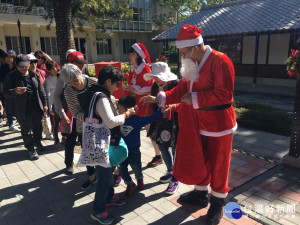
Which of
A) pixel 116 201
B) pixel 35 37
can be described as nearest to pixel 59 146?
pixel 116 201

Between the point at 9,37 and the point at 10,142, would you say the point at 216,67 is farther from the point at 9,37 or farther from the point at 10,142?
the point at 9,37

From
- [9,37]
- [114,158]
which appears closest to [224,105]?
[114,158]

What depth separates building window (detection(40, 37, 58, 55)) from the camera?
2604 centimetres

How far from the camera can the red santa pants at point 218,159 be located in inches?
103

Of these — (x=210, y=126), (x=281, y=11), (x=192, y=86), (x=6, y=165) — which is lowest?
(x=6, y=165)

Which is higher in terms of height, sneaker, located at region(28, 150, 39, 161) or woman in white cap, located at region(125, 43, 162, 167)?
woman in white cap, located at region(125, 43, 162, 167)

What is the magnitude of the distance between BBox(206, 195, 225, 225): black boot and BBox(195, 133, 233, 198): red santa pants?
6cm

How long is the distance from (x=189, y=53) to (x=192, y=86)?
1.15ft

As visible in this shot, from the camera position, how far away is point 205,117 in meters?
2.61

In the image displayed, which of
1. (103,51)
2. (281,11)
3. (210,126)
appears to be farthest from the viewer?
(103,51)

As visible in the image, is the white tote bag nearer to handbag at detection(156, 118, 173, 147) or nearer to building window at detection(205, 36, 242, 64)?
handbag at detection(156, 118, 173, 147)

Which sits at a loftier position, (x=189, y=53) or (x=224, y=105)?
(x=189, y=53)

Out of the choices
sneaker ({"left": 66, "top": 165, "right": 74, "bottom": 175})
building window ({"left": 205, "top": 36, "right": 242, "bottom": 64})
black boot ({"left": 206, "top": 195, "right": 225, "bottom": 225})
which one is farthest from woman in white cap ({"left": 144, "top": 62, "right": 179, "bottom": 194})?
building window ({"left": 205, "top": 36, "right": 242, "bottom": 64})

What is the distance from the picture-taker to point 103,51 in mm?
31609
